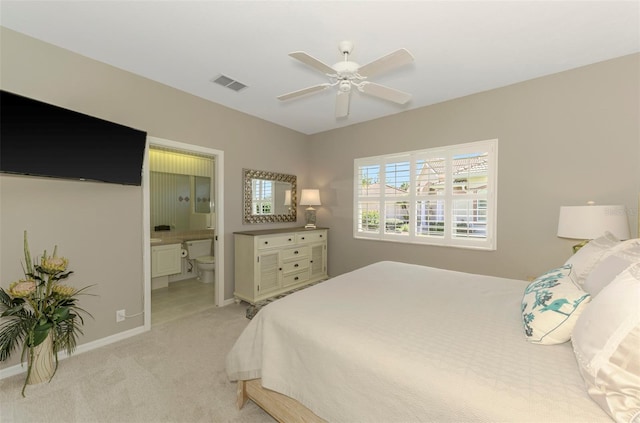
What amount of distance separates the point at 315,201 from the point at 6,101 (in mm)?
3468

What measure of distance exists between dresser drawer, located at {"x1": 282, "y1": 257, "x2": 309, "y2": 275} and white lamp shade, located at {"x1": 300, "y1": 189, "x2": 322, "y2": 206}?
0.95m

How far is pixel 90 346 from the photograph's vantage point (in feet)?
8.14

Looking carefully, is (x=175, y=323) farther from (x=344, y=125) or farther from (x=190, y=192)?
(x=344, y=125)

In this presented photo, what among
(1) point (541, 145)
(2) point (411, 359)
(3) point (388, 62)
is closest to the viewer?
(2) point (411, 359)

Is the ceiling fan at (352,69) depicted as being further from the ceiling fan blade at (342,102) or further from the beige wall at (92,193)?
the beige wall at (92,193)

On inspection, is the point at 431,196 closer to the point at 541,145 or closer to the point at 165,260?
the point at 541,145

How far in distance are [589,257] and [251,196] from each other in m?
3.59

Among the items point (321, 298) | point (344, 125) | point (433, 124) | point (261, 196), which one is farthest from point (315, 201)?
point (321, 298)

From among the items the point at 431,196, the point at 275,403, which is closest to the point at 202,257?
the point at 275,403

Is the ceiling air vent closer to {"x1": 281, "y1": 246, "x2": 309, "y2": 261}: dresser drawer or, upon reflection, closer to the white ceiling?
the white ceiling

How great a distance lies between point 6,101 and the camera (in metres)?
1.71

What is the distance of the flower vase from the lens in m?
1.98

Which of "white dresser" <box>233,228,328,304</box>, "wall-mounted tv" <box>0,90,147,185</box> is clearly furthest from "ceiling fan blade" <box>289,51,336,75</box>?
"white dresser" <box>233,228,328,304</box>

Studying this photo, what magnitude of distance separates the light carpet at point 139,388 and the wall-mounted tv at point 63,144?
1547 mm
